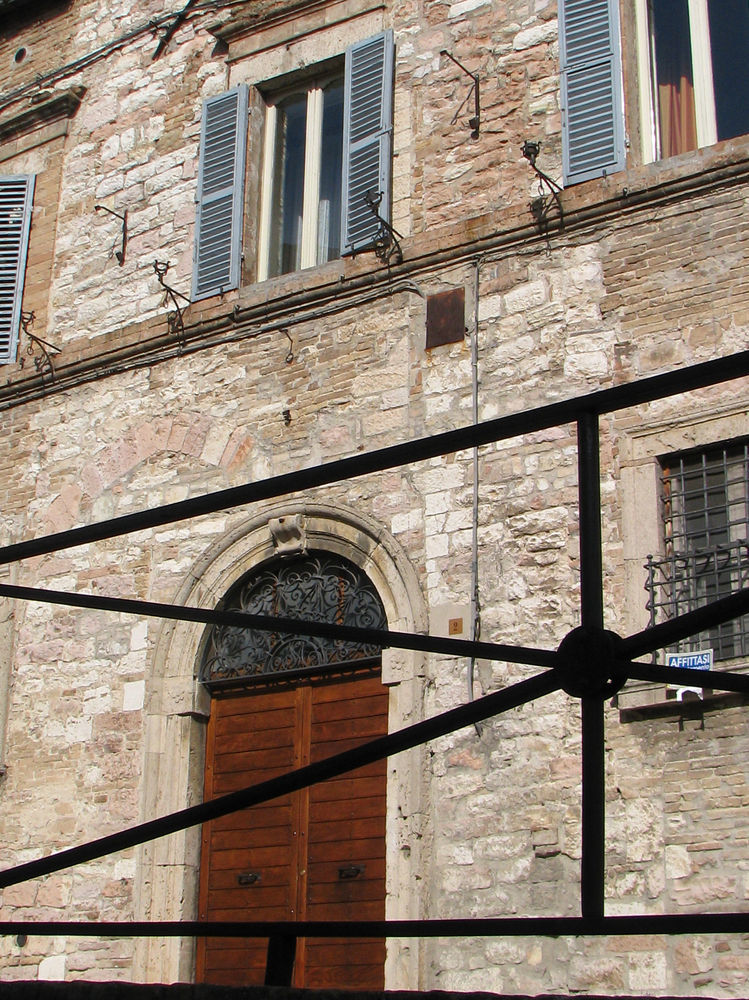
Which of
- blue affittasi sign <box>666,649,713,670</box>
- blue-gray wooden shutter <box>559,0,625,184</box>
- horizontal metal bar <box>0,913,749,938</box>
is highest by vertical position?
blue-gray wooden shutter <box>559,0,625,184</box>

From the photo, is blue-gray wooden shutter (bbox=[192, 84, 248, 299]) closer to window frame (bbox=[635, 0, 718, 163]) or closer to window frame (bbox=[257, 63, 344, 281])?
window frame (bbox=[257, 63, 344, 281])

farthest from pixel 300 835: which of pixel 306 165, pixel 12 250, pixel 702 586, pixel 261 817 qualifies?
pixel 12 250

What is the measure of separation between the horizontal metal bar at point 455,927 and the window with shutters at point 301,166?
255 inches

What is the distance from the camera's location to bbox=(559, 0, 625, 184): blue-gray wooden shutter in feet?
26.0

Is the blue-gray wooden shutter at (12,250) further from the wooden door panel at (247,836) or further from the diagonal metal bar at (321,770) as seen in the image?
the diagonal metal bar at (321,770)

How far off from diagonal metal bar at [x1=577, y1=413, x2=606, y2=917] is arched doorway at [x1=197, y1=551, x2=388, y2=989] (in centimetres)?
504

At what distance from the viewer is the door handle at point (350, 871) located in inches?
289

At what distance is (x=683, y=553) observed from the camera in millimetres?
6887

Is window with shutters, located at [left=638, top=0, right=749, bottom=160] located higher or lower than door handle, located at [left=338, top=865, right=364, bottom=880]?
higher

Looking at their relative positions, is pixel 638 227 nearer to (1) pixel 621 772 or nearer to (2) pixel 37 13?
(1) pixel 621 772

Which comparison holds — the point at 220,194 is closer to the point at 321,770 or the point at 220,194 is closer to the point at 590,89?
the point at 590,89

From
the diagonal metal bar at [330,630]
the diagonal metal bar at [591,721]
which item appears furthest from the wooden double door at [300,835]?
the diagonal metal bar at [591,721]

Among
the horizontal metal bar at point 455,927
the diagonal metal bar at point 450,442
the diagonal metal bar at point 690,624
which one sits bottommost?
the horizontal metal bar at point 455,927

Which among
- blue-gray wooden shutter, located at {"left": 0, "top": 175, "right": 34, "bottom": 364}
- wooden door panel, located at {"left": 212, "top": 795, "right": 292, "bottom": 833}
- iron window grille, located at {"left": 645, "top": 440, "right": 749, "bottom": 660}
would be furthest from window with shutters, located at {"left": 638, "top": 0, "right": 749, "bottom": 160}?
blue-gray wooden shutter, located at {"left": 0, "top": 175, "right": 34, "bottom": 364}
